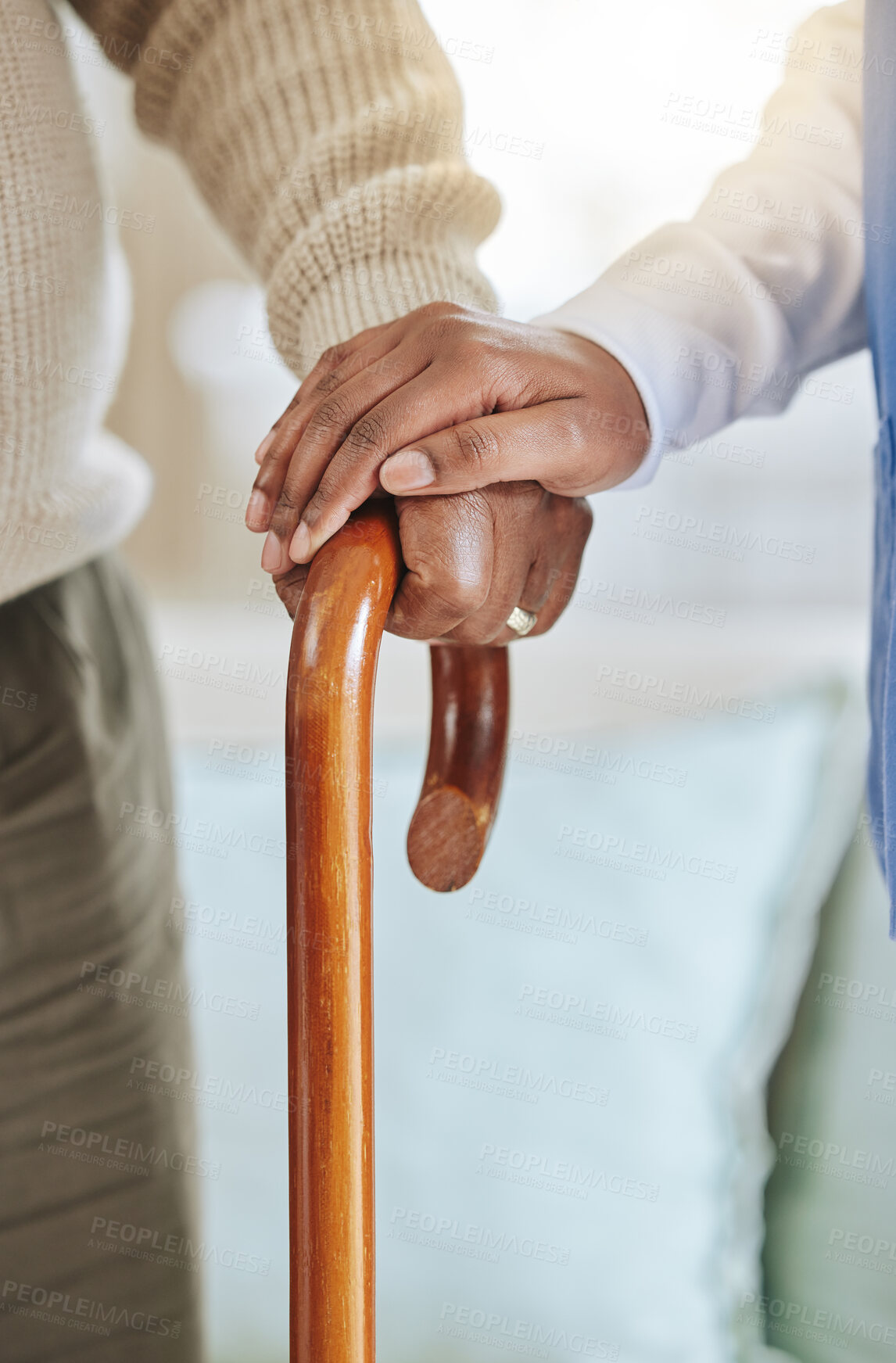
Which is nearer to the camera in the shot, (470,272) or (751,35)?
(470,272)

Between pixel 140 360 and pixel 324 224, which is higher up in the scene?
pixel 324 224

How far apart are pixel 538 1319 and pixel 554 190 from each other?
48.1 inches

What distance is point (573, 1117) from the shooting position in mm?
956

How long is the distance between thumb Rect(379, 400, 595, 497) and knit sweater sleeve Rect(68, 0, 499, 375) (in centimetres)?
12

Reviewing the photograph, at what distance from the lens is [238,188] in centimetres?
51

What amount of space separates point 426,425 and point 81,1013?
41cm

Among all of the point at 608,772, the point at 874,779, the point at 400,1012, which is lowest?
the point at 400,1012

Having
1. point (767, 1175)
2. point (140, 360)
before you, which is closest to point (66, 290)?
point (767, 1175)

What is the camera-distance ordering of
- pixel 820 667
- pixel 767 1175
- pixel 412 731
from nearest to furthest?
pixel 767 1175 < pixel 820 667 < pixel 412 731

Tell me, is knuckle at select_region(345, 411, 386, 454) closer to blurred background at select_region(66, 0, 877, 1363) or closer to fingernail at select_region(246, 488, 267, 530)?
fingernail at select_region(246, 488, 267, 530)

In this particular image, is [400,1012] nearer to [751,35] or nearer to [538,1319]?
[538,1319]

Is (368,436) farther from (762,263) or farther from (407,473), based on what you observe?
(762,263)

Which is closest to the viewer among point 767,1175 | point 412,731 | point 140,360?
point 767,1175

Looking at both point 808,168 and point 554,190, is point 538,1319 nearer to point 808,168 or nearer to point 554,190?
point 808,168
